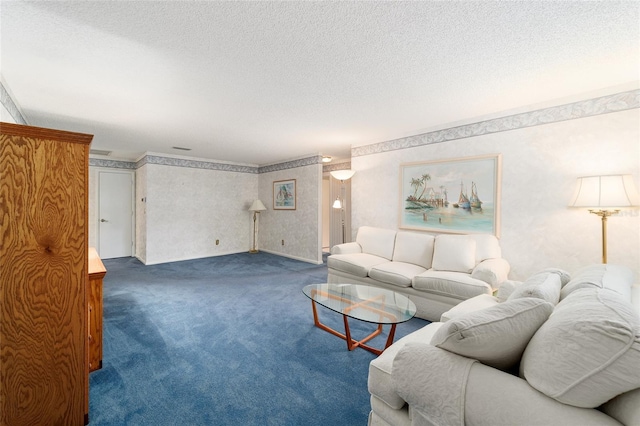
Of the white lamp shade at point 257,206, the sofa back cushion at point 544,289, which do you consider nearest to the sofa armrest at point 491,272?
the sofa back cushion at point 544,289

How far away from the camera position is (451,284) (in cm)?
273

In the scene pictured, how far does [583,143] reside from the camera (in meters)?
2.72

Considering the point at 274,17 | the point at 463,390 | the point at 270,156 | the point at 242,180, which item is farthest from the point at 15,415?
the point at 242,180

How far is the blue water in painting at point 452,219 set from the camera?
335cm

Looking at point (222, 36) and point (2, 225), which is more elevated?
point (222, 36)

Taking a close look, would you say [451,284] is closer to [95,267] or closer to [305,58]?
[305,58]

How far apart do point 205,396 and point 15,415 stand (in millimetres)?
856

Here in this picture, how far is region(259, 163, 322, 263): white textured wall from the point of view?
18.7ft

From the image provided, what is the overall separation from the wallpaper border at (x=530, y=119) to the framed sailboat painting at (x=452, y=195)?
0.30m

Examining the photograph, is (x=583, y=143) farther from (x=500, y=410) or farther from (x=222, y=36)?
(x=222, y=36)

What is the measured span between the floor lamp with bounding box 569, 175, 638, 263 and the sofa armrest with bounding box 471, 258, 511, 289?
0.76 meters

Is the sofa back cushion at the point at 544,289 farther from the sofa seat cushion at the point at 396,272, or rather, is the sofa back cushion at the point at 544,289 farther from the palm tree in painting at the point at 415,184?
the palm tree in painting at the point at 415,184

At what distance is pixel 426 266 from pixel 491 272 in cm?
83

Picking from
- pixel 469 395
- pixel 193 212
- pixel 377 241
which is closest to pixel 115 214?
pixel 193 212
